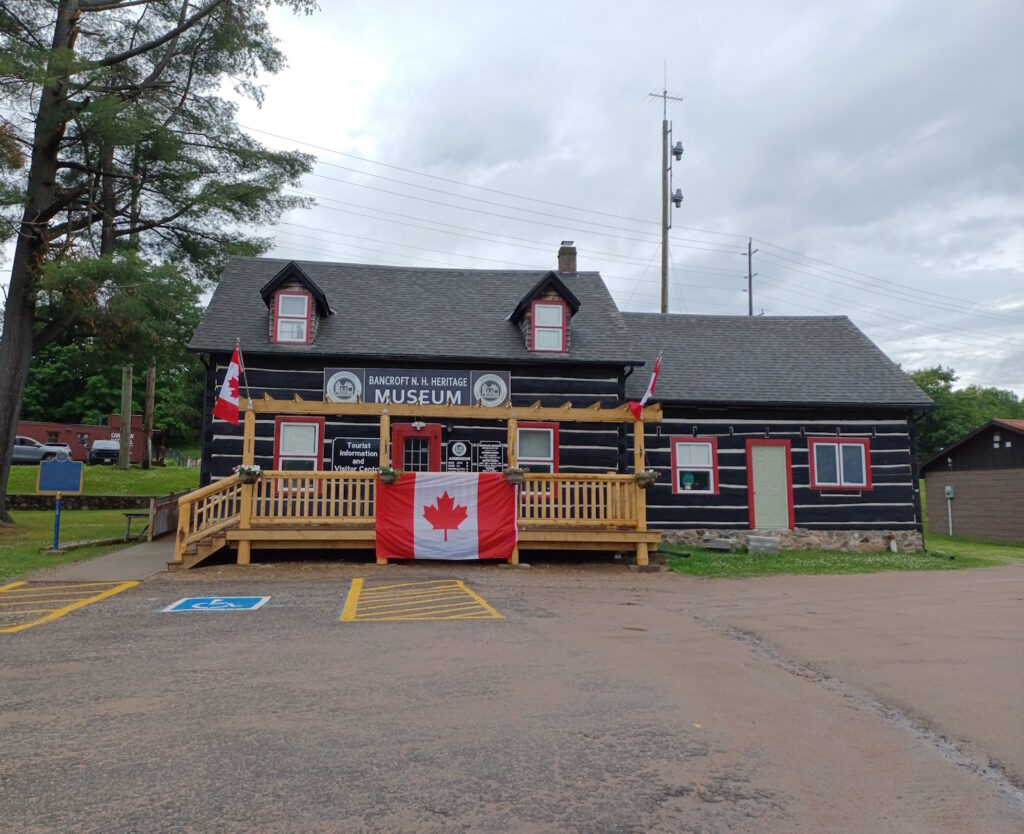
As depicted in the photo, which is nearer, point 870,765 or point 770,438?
point 870,765

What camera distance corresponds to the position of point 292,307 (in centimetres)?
1794

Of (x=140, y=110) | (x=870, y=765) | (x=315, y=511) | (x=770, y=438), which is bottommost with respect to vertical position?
(x=870, y=765)

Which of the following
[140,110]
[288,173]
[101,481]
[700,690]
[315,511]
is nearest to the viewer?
[700,690]

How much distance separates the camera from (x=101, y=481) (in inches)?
1280

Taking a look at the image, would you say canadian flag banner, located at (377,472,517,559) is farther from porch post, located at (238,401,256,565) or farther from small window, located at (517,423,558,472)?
small window, located at (517,423,558,472)

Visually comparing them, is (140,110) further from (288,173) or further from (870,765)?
(870,765)

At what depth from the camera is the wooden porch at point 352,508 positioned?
1323 centimetres

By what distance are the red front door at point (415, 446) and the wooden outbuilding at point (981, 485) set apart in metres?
21.4

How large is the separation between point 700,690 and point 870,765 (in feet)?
5.26

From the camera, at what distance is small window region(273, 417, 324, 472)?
1753 cm

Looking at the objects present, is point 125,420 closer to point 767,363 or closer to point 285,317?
point 285,317

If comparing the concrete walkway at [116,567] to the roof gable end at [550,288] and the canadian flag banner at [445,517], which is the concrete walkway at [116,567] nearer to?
the canadian flag banner at [445,517]

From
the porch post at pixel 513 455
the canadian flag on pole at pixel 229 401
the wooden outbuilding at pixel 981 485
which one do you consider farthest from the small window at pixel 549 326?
the wooden outbuilding at pixel 981 485


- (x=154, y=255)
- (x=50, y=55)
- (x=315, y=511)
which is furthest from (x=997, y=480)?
(x=50, y=55)
